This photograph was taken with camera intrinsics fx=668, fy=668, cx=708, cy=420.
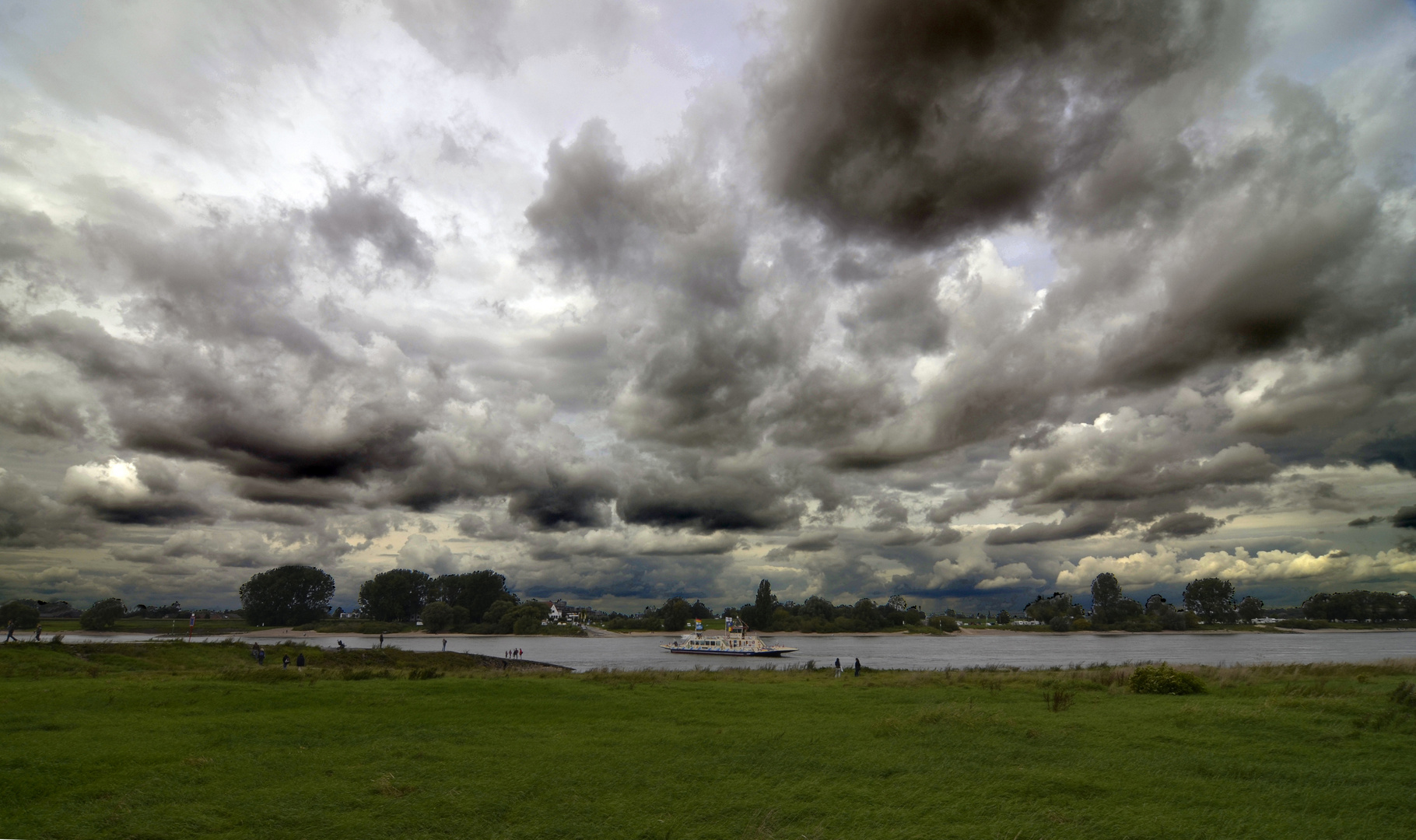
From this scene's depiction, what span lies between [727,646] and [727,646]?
23cm

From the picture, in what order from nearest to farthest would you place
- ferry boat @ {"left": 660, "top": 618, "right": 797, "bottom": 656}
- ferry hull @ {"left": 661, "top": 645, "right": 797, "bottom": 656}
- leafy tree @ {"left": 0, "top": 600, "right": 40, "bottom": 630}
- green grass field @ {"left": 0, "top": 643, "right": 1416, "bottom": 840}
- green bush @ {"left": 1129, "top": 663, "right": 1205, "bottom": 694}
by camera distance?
green grass field @ {"left": 0, "top": 643, "right": 1416, "bottom": 840} → green bush @ {"left": 1129, "top": 663, "right": 1205, "bottom": 694} → ferry boat @ {"left": 660, "top": 618, "right": 797, "bottom": 656} → ferry hull @ {"left": 661, "top": 645, "right": 797, "bottom": 656} → leafy tree @ {"left": 0, "top": 600, "right": 40, "bottom": 630}

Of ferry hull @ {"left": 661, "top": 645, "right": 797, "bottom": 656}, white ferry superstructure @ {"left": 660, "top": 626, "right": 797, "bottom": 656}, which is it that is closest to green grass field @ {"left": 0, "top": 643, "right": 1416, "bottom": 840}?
white ferry superstructure @ {"left": 660, "top": 626, "right": 797, "bottom": 656}

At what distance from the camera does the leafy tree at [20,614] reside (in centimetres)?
17451

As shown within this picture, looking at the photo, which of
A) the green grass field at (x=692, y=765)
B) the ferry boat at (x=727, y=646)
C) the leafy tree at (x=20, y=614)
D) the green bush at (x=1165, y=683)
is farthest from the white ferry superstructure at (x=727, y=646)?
the leafy tree at (x=20, y=614)

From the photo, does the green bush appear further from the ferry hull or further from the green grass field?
the ferry hull

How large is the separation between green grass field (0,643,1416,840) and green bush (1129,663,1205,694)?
10.4 ft

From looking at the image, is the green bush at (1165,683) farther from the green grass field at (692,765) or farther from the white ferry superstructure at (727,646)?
the white ferry superstructure at (727,646)

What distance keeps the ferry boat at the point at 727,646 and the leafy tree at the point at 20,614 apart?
17369 cm

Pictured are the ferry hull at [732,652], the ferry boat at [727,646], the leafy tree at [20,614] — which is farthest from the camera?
the leafy tree at [20,614]

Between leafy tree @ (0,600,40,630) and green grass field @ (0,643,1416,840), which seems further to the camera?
leafy tree @ (0,600,40,630)

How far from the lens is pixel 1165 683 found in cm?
3123

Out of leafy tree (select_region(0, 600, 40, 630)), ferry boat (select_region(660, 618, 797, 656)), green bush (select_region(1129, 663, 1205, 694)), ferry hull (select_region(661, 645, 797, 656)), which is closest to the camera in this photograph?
green bush (select_region(1129, 663, 1205, 694))

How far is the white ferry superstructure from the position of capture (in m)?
130

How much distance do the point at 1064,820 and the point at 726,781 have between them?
6.50m
